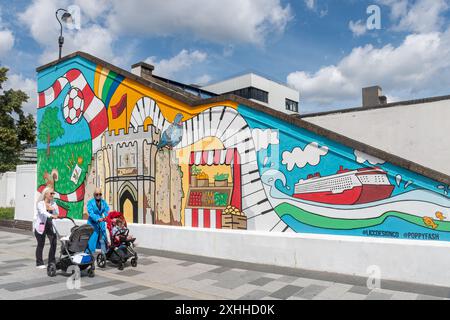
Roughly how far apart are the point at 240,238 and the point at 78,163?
6.97 m

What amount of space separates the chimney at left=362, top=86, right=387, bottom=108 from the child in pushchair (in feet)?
Result: 47.5

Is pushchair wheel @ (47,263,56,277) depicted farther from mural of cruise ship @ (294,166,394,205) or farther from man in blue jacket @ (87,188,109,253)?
mural of cruise ship @ (294,166,394,205)

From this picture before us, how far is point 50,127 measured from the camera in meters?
14.0

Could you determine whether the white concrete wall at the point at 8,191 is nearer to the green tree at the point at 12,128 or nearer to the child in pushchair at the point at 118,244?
the green tree at the point at 12,128

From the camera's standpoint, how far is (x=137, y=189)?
36.1ft

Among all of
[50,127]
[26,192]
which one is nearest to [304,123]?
[50,127]

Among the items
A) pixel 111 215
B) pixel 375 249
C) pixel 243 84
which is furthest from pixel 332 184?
pixel 243 84

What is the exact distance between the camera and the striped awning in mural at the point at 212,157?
909 cm

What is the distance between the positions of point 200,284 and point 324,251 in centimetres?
248

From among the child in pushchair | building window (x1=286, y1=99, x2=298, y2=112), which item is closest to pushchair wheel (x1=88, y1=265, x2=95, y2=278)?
the child in pushchair

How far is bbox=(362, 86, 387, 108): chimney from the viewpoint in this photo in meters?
18.6

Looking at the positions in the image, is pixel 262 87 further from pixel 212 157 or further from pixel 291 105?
pixel 212 157

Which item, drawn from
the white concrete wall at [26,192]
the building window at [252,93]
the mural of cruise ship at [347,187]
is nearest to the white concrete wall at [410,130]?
the mural of cruise ship at [347,187]
